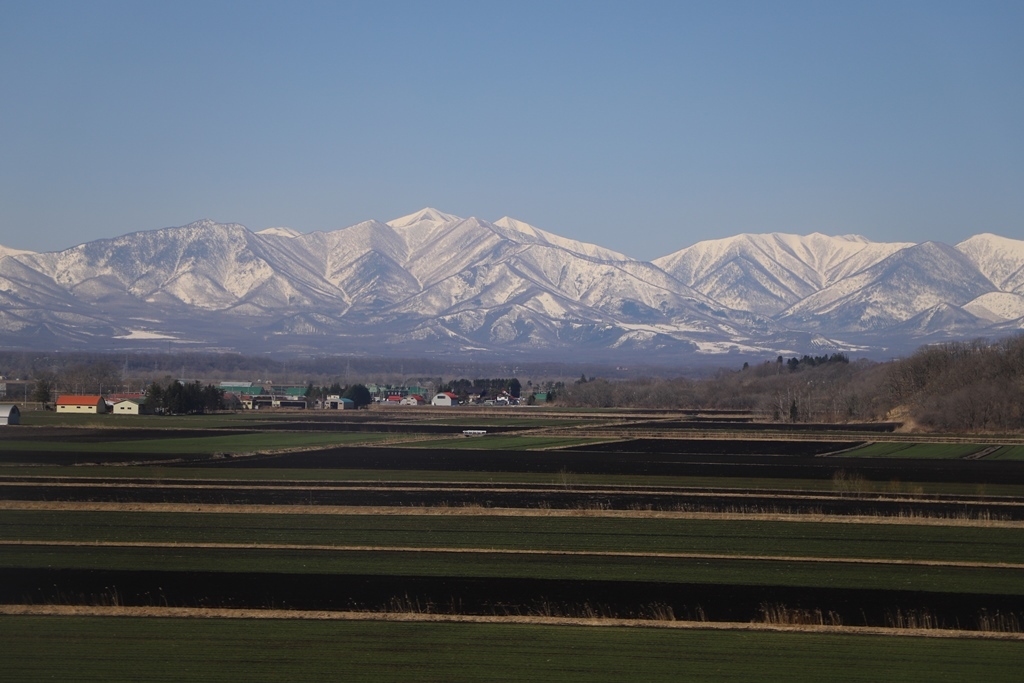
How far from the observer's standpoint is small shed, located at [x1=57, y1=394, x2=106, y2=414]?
10006 cm

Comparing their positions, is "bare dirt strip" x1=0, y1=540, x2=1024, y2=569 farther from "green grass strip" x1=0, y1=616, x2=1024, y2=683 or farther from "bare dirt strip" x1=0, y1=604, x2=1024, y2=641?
"green grass strip" x1=0, y1=616, x2=1024, y2=683

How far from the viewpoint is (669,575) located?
2539 centimetres

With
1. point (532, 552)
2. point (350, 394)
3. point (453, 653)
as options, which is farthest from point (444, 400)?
point (453, 653)

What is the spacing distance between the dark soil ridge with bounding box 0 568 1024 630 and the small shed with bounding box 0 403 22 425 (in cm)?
5728

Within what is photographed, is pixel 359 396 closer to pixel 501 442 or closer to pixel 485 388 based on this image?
pixel 485 388

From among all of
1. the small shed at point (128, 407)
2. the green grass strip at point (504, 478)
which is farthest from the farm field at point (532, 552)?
the small shed at point (128, 407)

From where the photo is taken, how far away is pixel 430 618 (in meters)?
21.5

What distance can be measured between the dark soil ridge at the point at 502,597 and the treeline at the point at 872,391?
64.3 meters

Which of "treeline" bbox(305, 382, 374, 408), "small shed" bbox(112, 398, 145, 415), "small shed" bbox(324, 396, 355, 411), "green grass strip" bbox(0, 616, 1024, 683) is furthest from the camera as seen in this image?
"treeline" bbox(305, 382, 374, 408)

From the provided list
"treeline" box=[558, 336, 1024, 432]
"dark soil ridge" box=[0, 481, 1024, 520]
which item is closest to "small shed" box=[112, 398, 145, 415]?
"treeline" box=[558, 336, 1024, 432]

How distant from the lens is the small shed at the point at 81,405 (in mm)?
100062

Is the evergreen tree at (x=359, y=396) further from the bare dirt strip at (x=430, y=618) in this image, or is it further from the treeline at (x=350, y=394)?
the bare dirt strip at (x=430, y=618)

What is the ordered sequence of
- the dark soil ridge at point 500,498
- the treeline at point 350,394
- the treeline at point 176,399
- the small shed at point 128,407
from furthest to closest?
1. the treeline at point 350,394
2. the treeline at point 176,399
3. the small shed at point 128,407
4. the dark soil ridge at point 500,498

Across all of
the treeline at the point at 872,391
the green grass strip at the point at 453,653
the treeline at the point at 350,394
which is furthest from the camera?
the treeline at the point at 350,394
